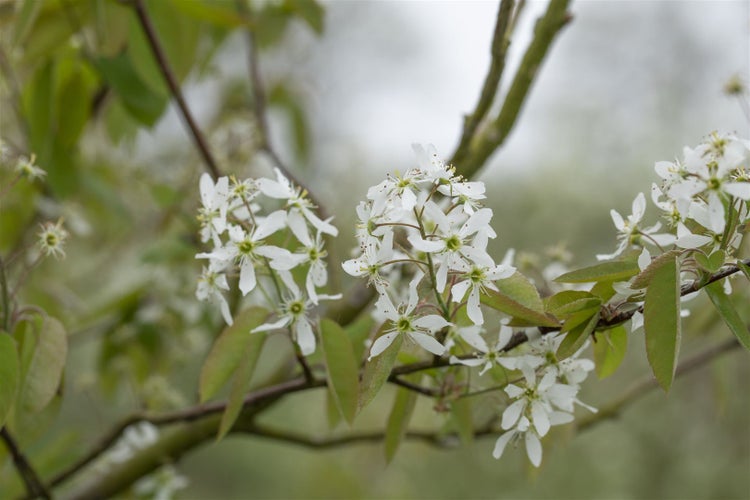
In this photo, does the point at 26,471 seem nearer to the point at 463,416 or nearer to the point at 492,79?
the point at 463,416

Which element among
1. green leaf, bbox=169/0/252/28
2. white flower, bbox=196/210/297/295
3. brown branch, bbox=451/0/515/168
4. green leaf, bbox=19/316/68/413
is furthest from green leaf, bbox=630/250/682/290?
green leaf, bbox=169/0/252/28

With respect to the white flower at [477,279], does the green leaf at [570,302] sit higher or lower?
lower

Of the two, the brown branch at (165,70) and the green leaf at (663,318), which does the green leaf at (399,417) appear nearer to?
the green leaf at (663,318)

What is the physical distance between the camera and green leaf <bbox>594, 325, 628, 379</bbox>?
868 mm

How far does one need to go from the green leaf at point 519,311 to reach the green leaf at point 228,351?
0.93ft

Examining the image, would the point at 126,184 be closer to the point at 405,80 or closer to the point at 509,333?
the point at 509,333

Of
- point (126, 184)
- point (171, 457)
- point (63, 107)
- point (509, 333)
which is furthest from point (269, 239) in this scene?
point (126, 184)

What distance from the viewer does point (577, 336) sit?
2.51ft

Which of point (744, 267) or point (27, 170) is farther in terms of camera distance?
point (27, 170)

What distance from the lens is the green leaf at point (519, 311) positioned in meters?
0.75

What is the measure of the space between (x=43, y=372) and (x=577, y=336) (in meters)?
0.58

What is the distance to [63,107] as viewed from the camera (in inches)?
60.3

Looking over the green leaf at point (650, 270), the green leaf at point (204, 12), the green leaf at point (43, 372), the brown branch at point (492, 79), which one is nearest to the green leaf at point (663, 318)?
the green leaf at point (650, 270)

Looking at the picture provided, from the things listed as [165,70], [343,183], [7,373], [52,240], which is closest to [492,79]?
[165,70]
